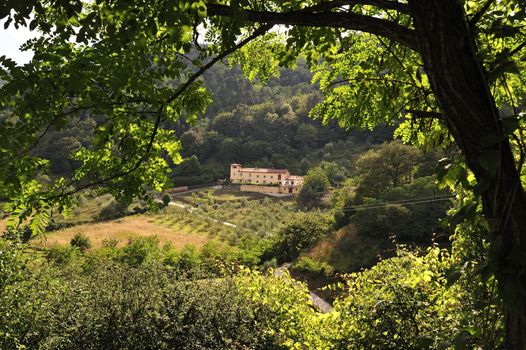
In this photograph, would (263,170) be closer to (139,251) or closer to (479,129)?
(139,251)

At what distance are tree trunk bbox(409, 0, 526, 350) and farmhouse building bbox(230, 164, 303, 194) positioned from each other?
42843 mm

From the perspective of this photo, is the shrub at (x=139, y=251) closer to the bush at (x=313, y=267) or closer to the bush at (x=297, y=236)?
the bush at (x=297, y=236)

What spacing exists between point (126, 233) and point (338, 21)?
26.9 metres

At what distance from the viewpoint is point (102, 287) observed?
8.48 m

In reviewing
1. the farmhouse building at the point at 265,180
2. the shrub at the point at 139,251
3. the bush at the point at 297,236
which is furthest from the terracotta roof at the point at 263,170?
the shrub at the point at 139,251

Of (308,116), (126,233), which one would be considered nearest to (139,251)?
(126,233)

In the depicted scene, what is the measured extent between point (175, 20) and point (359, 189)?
74.2 feet

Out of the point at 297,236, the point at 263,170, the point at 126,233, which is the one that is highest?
the point at 263,170

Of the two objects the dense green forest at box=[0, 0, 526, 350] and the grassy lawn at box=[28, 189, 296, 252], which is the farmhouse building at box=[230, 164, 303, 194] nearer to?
the grassy lawn at box=[28, 189, 296, 252]

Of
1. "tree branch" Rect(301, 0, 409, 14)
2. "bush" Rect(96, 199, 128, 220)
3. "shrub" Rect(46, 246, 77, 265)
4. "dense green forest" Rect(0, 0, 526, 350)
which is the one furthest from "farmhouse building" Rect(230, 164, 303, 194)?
"tree branch" Rect(301, 0, 409, 14)

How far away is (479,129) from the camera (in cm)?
116

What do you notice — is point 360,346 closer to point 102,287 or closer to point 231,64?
point 231,64

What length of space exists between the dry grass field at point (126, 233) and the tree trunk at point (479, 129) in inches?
920

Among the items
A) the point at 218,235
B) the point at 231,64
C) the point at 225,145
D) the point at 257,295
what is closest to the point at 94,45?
the point at 231,64
